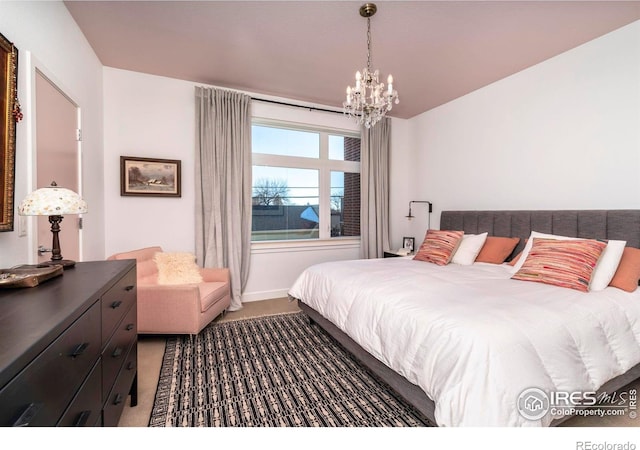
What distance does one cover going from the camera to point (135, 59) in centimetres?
300

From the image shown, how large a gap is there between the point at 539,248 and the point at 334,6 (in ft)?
8.37

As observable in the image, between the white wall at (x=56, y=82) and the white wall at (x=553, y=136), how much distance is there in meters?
4.27

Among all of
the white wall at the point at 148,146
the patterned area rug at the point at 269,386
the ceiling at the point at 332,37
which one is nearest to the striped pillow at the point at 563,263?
the patterned area rug at the point at 269,386

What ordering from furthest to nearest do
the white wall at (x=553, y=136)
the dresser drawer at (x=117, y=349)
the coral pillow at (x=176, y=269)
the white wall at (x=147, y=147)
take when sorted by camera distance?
the white wall at (x=147, y=147), the coral pillow at (x=176, y=269), the white wall at (x=553, y=136), the dresser drawer at (x=117, y=349)

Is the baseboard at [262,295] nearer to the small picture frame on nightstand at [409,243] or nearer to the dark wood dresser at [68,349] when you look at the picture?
the small picture frame on nightstand at [409,243]

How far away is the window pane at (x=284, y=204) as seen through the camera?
3999 millimetres

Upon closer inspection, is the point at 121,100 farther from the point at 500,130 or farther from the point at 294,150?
the point at 500,130

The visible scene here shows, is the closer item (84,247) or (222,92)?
(84,247)

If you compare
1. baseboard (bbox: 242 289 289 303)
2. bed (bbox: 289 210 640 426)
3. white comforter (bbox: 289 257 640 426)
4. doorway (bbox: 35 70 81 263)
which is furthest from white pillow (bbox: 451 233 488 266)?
doorway (bbox: 35 70 81 263)

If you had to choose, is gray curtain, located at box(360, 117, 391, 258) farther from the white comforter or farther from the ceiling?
the white comforter

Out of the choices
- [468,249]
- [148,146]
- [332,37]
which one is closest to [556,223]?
[468,249]

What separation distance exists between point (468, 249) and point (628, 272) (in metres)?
1.24

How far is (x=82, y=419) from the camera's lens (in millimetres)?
953

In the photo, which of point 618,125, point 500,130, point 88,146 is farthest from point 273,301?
point 618,125
